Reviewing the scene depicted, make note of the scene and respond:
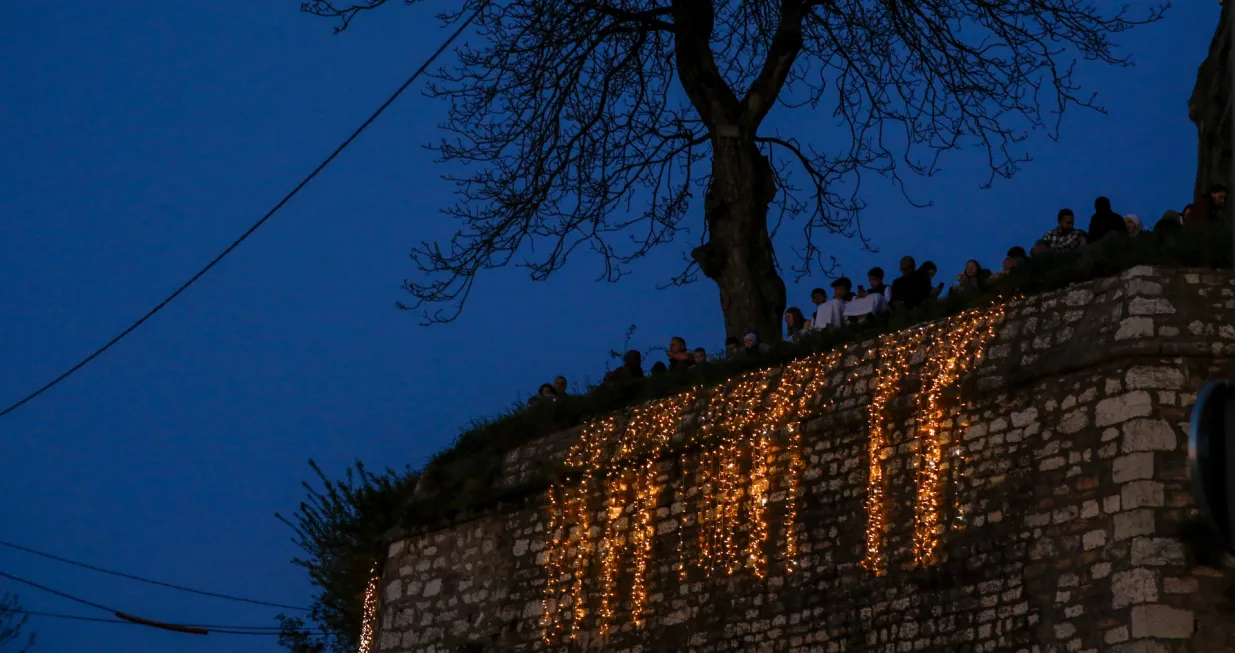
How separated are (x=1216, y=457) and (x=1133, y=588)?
5.42 m

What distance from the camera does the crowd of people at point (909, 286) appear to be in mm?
10875

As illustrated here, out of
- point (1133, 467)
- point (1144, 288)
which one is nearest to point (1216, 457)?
point (1133, 467)

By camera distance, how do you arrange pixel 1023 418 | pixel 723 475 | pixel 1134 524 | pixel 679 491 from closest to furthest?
pixel 1134 524 < pixel 1023 418 < pixel 723 475 < pixel 679 491

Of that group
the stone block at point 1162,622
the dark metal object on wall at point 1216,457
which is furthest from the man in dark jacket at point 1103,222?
the dark metal object on wall at point 1216,457

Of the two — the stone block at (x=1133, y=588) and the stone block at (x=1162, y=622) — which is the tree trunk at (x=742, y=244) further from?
the stone block at (x=1162, y=622)

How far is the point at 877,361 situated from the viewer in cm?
1129

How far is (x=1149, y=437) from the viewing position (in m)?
9.47

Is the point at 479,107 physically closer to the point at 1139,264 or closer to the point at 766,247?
the point at 766,247

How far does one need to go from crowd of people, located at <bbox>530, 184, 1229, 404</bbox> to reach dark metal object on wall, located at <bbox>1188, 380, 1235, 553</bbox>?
6.70 m

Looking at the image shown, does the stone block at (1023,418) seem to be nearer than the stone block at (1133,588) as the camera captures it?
No

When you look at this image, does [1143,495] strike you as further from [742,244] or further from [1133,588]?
[742,244]

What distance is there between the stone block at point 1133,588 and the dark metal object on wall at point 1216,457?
5291 millimetres

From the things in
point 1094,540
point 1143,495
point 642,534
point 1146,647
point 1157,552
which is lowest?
point 1146,647

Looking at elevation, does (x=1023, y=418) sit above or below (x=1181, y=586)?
above
